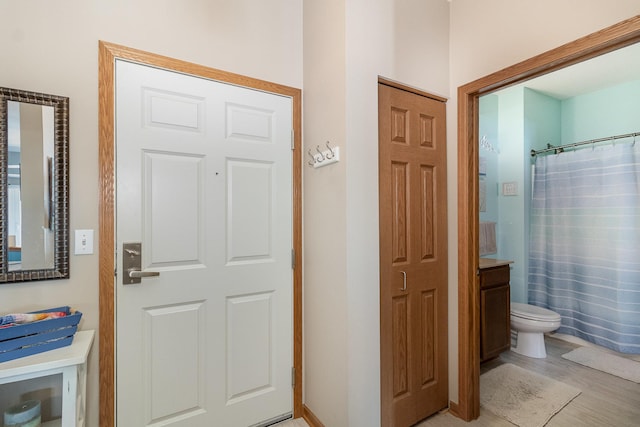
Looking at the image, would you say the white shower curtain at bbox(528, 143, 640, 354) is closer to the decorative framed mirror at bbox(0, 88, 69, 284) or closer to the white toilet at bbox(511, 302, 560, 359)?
the white toilet at bbox(511, 302, 560, 359)

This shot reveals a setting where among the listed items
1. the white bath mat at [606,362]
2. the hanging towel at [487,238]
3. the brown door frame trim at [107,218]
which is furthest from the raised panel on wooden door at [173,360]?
the white bath mat at [606,362]

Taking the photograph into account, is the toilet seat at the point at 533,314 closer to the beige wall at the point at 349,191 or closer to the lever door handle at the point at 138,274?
the beige wall at the point at 349,191

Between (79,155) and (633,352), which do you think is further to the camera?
(633,352)

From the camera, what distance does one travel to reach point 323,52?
65.3 inches

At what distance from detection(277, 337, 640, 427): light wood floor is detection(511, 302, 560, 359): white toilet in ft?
0.27

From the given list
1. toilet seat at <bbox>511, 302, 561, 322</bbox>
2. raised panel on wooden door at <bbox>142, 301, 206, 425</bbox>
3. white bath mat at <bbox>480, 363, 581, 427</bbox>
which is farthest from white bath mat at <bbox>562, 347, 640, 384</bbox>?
raised panel on wooden door at <bbox>142, 301, 206, 425</bbox>

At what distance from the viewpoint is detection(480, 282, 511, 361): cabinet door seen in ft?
7.57

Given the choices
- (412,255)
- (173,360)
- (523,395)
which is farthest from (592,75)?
(173,360)

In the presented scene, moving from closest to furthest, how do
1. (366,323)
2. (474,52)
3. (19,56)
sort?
(19,56) → (366,323) → (474,52)

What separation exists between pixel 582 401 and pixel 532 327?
0.66 metres

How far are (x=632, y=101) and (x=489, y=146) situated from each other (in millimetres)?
1408

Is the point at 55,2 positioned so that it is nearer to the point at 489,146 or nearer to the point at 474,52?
the point at 474,52

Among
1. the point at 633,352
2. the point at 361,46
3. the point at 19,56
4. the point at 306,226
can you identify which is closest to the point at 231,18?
the point at 361,46

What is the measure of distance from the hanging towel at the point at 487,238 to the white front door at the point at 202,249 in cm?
210
